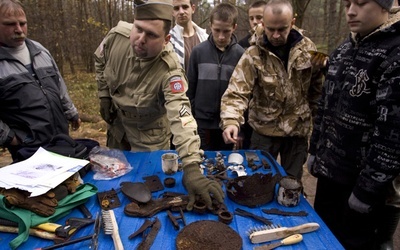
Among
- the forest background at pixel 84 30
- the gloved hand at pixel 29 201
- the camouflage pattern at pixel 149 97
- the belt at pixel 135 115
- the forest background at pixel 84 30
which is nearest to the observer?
the gloved hand at pixel 29 201

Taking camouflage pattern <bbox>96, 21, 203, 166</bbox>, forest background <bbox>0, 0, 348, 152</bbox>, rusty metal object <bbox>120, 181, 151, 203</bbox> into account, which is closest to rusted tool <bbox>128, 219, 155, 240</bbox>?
rusty metal object <bbox>120, 181, 151, 203</bbox>

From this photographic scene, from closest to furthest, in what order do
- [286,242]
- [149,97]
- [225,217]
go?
1. [286,242]
2. [225,217]
3. [149,97]

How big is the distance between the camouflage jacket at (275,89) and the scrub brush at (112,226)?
103cm

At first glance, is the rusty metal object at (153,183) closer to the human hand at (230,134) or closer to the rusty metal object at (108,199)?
the rusty metal object at (108,199)

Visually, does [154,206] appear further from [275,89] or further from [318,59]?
[318,59]

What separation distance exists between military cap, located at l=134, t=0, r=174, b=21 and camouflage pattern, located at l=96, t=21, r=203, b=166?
27 cm

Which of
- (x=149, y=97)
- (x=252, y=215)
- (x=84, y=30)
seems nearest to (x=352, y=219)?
(x=252, y=215)

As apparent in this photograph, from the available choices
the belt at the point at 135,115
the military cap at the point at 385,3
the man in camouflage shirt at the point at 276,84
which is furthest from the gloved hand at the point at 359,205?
the belt at the point at 135,115

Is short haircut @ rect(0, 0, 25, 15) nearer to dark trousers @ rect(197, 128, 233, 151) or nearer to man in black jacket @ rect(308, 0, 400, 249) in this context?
dark trousers @ rect(197, 128, 233, 151)

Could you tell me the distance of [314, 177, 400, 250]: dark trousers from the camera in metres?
1.84

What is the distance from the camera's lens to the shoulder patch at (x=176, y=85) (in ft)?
6.49

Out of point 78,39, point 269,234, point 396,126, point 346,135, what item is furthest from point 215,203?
point 78,39

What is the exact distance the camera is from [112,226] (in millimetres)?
1366

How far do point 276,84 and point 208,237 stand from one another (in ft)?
4.69
